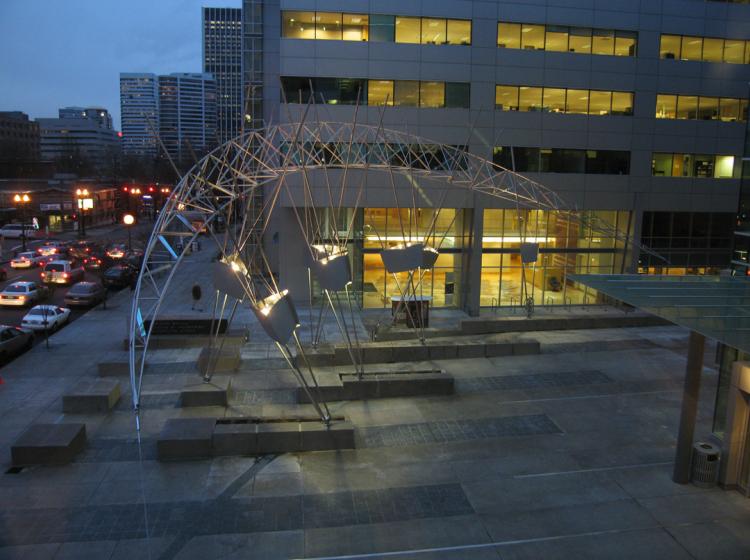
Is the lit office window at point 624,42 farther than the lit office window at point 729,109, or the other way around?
the lit office window at point 729,109

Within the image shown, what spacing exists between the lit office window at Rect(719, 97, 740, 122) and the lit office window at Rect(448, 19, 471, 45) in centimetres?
1490

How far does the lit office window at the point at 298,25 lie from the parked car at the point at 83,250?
24.8 m

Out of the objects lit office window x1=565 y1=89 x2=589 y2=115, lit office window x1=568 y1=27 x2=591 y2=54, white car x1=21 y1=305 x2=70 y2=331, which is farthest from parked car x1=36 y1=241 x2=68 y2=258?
lit office window x1=568 y1=27 x2=591 y2=54

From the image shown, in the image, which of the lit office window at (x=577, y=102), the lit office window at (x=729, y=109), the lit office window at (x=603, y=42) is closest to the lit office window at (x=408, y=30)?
the lit office window at (x=577, y=102)

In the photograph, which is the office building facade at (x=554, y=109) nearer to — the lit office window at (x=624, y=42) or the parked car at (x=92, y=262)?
the lit office window at (x=624, y=42)

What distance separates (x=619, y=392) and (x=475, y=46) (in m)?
19.9

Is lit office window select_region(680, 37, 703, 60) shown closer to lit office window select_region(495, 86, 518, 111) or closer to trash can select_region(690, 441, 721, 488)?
lit office window select_region(495, 86, 518, 111)

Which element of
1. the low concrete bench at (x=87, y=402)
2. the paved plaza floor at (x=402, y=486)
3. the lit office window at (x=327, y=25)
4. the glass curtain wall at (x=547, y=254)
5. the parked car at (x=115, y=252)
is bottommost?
the paved plaza floor at (x=402, y=486)

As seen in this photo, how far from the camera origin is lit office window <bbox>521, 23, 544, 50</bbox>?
3108 cm

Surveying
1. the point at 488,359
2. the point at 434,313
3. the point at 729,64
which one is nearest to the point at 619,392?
the point at 488,359

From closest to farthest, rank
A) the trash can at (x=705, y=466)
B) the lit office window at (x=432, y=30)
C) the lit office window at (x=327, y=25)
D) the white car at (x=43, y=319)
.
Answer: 1. the trash can at (x=705, y=466)
2. the white car at (x=43, y=319)
3. the lit office window at (x=327, y=25)
4. the lit office window at (x=432, y=30)

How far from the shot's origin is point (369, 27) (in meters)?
29.9

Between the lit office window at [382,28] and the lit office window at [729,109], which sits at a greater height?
the lit office window at [382,28]

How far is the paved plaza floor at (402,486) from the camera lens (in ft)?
32.9
